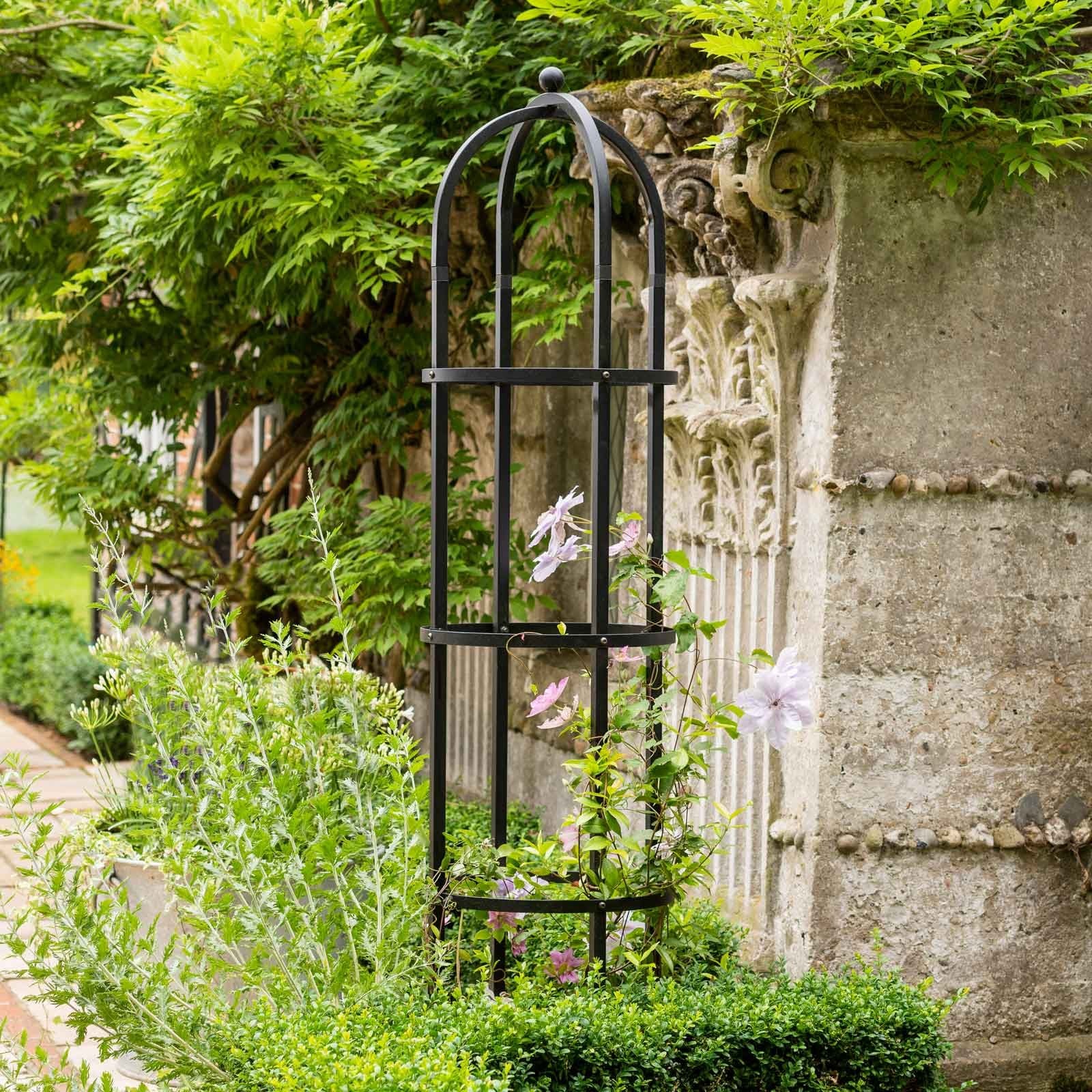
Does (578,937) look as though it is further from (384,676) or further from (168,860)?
(384,676)

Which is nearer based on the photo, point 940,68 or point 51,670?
point 940,68

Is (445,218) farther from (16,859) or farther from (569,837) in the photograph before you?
(16,859)

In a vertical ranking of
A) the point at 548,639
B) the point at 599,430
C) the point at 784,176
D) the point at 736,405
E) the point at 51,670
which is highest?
the point at 784,176

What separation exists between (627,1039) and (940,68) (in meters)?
2.44

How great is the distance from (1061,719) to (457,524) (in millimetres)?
2453

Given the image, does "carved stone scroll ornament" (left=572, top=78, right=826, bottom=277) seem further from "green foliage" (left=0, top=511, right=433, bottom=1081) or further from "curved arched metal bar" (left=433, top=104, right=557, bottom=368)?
"green foliage" (left=0, top=511, right=433, bottom=1081)

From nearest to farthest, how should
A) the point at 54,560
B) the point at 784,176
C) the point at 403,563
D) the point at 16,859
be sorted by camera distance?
the point at 784,176
the point at 403,563
the point at 16,859
the point at 54,560

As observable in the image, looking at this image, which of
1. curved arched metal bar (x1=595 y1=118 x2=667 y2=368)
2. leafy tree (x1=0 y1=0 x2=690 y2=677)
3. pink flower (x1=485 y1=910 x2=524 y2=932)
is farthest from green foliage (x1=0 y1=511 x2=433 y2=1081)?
leafy tree (x1=0 y1=0 x2=690 y2=677)

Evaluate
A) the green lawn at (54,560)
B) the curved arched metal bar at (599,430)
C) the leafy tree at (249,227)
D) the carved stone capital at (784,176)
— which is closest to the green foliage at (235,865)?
the curved arched metal bar at (599,430)

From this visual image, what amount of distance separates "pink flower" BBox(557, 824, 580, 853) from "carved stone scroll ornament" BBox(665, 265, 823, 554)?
1.24 m

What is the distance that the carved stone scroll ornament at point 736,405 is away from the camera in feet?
13.6

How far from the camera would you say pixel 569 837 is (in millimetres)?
3336

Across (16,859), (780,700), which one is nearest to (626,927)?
(780,700)

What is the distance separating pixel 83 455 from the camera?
272 inches
